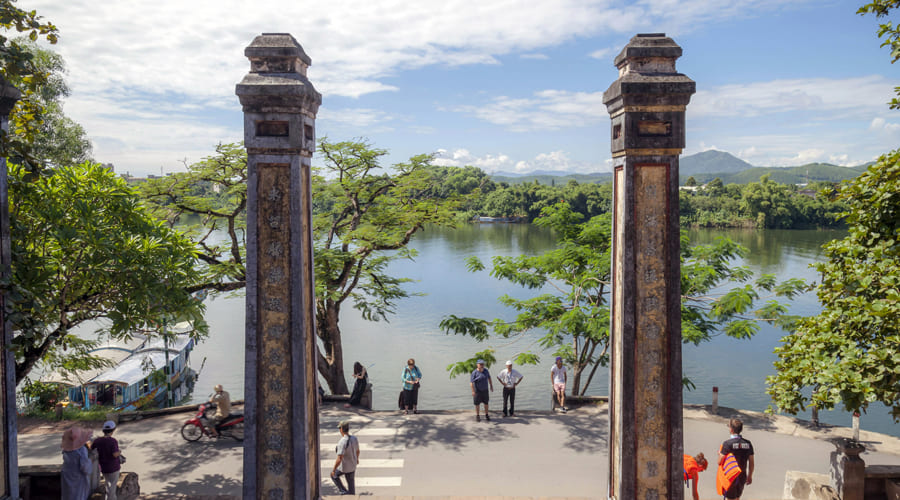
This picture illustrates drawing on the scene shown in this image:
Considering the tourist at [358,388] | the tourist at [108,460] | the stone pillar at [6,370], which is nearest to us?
the stone pillar at [6,370]

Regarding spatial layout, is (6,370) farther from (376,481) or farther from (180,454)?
(376,481)

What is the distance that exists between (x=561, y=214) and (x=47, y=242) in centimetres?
931

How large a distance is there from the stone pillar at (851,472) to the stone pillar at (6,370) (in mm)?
8704

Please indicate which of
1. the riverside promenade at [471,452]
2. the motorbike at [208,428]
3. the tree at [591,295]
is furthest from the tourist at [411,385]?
the motorbike at [208,428]

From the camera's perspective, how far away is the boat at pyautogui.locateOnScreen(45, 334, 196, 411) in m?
16.0

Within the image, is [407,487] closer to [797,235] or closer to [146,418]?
[146,418]

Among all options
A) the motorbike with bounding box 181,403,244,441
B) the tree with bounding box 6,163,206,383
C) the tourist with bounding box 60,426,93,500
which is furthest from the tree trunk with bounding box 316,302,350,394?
the tourist with bounding box 60,426,93,500

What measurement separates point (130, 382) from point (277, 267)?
14.1 meters

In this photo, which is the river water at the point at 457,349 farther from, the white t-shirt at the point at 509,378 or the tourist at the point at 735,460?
the tourist at the point at 735,460

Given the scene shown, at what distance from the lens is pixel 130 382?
16.7m

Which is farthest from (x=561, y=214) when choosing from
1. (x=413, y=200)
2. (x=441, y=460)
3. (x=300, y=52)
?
(x=300, y=52)

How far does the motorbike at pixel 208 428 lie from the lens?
9.65m

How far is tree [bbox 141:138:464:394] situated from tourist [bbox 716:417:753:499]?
797 cm

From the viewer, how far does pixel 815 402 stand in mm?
5152
